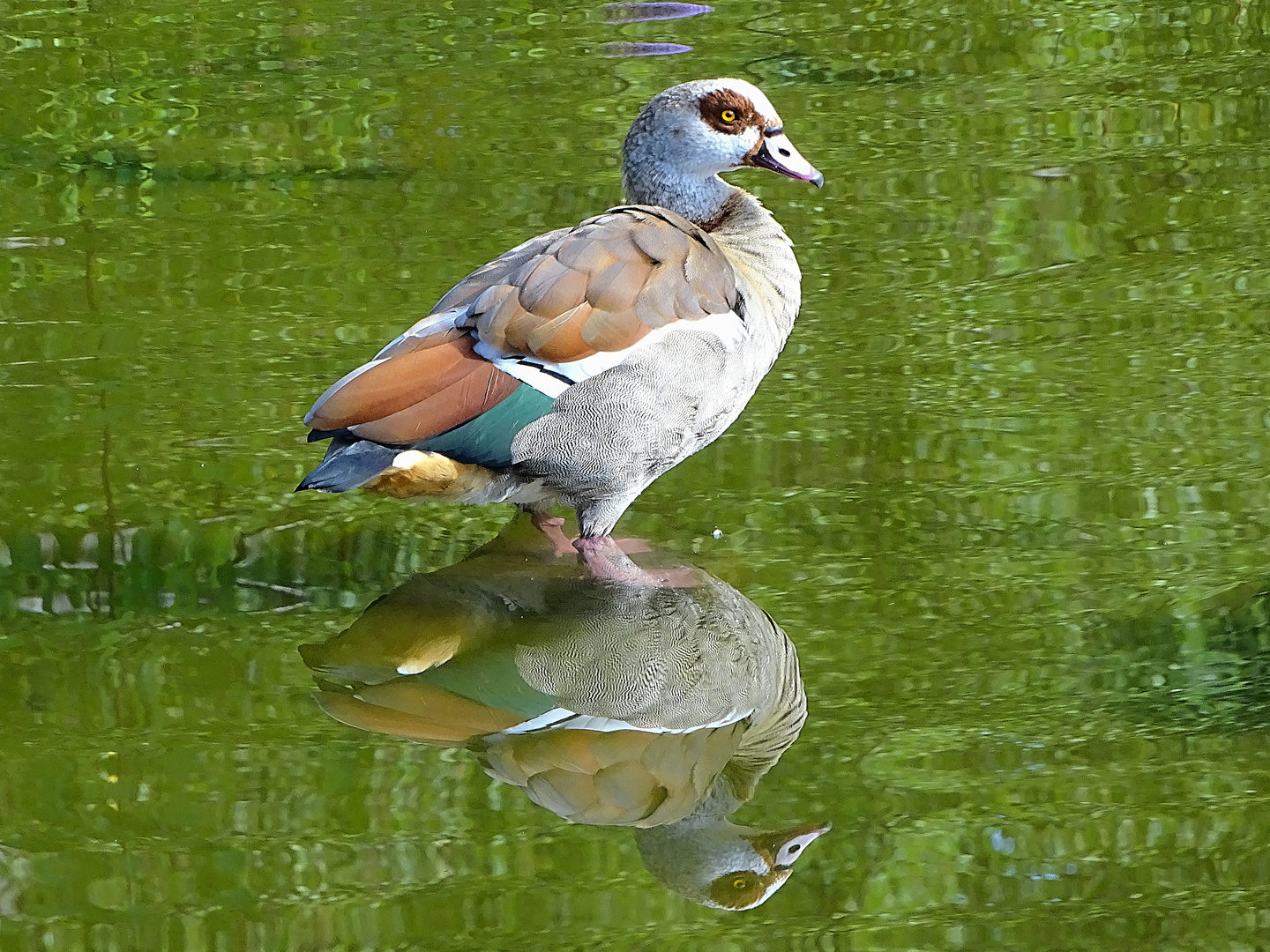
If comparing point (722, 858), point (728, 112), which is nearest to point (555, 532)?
point (728, 112)

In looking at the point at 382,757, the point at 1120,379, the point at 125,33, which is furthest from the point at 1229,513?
the point at 125,33

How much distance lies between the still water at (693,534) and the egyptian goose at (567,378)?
0.95 ft

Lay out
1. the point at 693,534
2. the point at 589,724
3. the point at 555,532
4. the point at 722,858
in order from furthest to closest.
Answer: the point at 555,532 < the point at 693,534 < the point at 589,724 < the point at 722,858

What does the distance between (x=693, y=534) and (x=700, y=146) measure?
1.37m

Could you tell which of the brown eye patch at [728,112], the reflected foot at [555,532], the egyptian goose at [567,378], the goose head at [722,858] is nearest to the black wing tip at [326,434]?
the egyptian goose at [567,378]

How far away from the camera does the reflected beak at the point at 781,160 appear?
5883 millimetres

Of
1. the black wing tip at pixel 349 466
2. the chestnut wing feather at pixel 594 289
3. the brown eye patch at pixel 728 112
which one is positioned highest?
the brown eye patch at pixel 728 112

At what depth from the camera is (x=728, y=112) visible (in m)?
5.80

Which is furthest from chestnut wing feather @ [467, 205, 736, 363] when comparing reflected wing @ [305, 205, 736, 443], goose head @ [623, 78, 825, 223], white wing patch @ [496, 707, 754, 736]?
white wing patch @ [496, 707, 754, 736]

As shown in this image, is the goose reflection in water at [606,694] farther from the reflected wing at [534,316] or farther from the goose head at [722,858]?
the reflected wing at [534,316]

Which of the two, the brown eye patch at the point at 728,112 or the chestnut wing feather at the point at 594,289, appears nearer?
the chestnut wing feather at the point at 594,289

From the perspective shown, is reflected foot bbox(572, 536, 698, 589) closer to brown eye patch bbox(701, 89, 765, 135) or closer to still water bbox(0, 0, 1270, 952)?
still water bbox(0, 0, 1270, 952)

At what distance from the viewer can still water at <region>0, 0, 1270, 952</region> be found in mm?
3621

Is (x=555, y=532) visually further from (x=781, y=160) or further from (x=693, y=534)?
(x=781, y=160)
